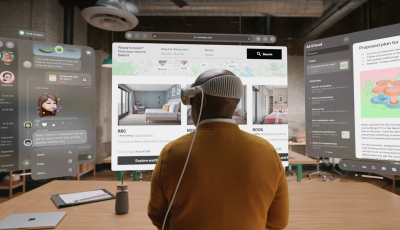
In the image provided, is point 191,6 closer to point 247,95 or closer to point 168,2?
point 168,2

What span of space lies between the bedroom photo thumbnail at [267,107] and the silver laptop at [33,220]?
1.24 metres

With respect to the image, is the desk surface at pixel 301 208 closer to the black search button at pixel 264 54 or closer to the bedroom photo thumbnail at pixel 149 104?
the bedroom photo thumbnail at pixel 149 104

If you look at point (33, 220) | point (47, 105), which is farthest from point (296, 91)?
point (33, 220)

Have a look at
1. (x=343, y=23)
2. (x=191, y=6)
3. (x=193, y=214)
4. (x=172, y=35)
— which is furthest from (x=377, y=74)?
(x=343, y=23)

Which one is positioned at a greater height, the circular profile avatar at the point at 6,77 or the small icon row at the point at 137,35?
the small icon row at the point at 137,35

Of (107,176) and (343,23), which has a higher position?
(343,23)

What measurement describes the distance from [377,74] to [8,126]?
2239mm

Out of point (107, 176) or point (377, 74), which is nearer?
point (377, 74)

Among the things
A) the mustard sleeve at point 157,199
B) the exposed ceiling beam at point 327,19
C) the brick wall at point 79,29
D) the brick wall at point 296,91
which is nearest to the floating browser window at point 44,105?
the mustard sleeve at point 157,199

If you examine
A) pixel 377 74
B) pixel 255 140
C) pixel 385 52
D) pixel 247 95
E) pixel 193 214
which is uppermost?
pixel 385 52

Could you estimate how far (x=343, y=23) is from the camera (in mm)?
7293

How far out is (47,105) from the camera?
5.08ft

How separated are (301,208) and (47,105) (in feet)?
5.34

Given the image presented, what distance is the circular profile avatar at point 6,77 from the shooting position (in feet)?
4.80
